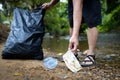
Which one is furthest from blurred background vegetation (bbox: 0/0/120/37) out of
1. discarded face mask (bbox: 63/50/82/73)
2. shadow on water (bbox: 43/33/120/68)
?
discarded face mask (bbox: 63/50/82/73)

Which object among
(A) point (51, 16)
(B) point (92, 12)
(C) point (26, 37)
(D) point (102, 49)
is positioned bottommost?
(D) point (102, 49)

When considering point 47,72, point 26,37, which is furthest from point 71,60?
point 26,37

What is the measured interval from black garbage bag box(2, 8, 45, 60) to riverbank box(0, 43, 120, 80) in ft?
0.64

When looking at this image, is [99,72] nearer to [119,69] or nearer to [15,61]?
[119,69]

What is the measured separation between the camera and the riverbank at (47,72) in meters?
3.21

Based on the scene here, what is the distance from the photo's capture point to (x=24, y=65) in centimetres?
381

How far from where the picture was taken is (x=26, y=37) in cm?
411

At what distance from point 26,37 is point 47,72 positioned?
33.4 inches

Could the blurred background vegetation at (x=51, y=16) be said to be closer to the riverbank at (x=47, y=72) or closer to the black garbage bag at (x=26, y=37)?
the black garbage bag at (x=26, y=37)

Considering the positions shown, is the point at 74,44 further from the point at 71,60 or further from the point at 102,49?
the point at 102,49

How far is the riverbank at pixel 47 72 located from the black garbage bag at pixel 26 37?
0.19m

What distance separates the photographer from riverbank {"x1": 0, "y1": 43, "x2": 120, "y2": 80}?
321 centimetres

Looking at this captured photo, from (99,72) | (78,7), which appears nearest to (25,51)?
(99,72)

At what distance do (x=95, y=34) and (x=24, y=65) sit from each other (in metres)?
0.96
